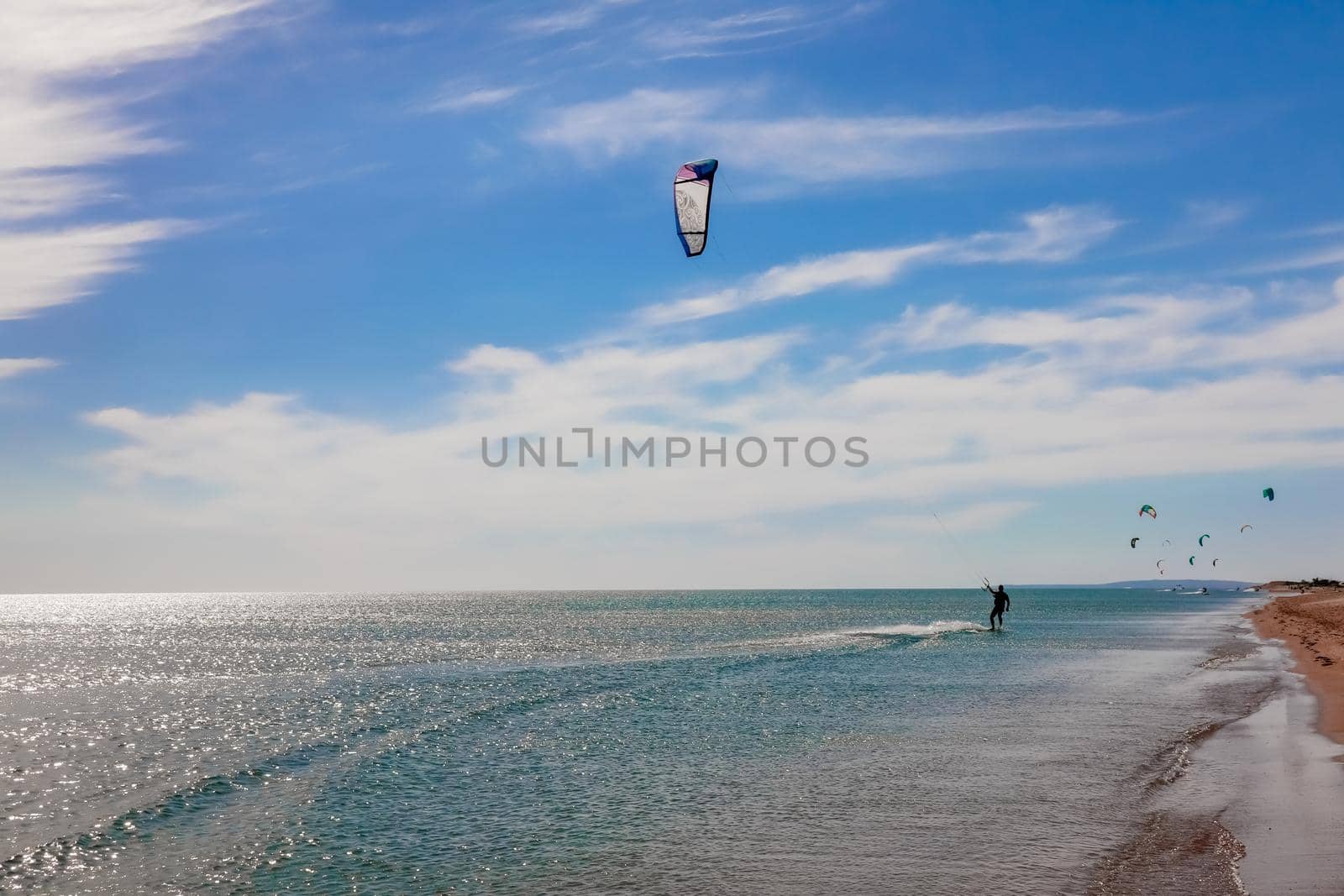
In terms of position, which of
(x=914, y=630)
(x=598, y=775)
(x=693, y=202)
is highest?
(x=693, y=202)

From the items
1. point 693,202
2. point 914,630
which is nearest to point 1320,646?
point 914,630

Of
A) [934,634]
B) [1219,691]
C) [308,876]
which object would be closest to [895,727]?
[1219,691]

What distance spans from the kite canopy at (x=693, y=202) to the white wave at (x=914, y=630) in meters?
41.2

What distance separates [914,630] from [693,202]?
49.0m

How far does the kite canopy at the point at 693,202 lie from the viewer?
2005cm

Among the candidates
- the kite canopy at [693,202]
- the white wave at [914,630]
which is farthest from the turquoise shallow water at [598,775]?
the white wave at [914,630]

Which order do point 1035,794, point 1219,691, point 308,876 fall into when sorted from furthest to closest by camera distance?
1. point 1219,691
2. point 1035,794
3. point 308,876

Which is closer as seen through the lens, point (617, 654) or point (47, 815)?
point (47, 815)

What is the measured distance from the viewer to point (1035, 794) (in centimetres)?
1396

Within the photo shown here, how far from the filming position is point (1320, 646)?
3947cm

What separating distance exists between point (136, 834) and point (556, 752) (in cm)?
763

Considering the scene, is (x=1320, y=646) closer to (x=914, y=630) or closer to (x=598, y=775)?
(x=914, y=630)

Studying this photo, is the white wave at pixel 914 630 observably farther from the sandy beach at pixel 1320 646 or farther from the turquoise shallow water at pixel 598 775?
the turquoise shallow water at pixel 598 775

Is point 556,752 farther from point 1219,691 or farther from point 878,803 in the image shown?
point 1219,691
